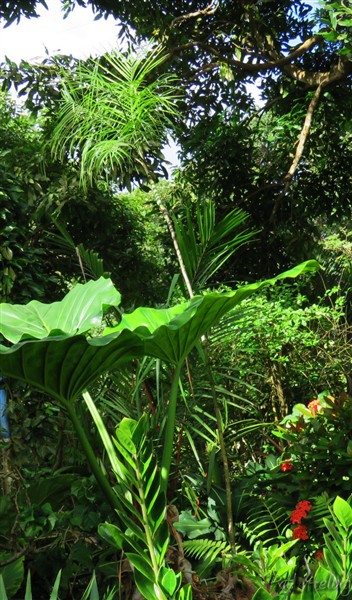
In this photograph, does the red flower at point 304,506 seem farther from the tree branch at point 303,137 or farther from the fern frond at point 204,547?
the tree branch at point 303,137

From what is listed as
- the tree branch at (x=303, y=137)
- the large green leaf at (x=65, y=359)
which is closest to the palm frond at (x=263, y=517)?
the large green leaf at (x=65, y=359)

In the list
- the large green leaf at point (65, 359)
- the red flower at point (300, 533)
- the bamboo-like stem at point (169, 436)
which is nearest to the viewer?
the large green leaf at point (65, 359)

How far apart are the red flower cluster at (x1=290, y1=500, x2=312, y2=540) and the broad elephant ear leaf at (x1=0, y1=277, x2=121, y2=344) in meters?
1.14

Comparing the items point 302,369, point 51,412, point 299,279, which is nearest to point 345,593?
point 51,412

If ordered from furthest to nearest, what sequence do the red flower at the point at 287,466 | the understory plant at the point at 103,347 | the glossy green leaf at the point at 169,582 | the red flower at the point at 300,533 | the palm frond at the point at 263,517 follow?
the red flower at the point at 287,466
the palm frond at the point at 263,517
the red flower at the point at 300,533
the understory plant at the point at 103,347
the glossy green leaf at the point at 169,582

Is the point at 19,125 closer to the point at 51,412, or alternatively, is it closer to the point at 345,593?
the point at 51,412

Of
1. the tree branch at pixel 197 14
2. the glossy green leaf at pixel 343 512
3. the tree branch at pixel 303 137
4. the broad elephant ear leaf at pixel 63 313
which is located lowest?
the glossy green leaf at pixel 343 512

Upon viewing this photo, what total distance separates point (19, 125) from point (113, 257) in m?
1.46

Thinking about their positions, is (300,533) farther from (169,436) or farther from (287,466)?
(169,436)

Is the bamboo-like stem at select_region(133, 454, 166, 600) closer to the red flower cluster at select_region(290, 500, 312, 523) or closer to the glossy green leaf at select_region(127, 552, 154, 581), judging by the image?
the glossy green leaf at select_region(127, 552, 154, 581)

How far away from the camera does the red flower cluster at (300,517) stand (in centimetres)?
284

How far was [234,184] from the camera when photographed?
25.2 ft

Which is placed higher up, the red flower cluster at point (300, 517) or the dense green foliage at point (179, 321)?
the dense green foliage at point (179, 321)

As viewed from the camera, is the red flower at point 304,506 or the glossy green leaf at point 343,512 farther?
the red flower at point 304,506
